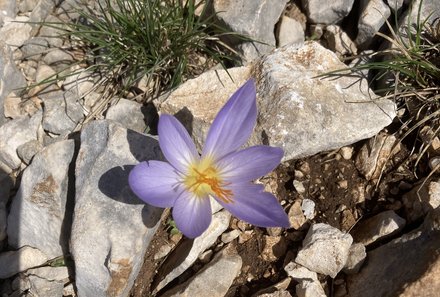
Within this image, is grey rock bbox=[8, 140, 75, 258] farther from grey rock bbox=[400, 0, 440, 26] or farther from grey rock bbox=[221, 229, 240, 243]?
grey rock bbox=[400, 0, 440, 26]

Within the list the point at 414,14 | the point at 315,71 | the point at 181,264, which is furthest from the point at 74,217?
the point at 414,14

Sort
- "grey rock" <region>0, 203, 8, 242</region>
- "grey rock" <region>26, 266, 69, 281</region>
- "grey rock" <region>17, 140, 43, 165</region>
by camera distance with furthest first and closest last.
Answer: "grey rock" <region>17, 140, 43, 165</region>, "grey rock" <region>0, 203, 8, 242</region>, "grey rock" <region>26, 266, 69, 281</region>

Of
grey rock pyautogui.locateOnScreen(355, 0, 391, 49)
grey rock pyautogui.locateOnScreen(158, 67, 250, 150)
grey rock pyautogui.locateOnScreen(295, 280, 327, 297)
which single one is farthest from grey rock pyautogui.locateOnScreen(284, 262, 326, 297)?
grey rock pyautogui.locateOnScreen(355, 0, 391, 49)

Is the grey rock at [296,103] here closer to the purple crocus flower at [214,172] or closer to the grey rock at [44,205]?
the purple crocus flower at [214,172]

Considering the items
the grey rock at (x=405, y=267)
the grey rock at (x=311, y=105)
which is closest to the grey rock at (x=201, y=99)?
the grey rock at (x=311, y=105)

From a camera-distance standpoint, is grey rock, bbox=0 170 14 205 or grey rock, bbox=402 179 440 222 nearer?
grey rock, bbox=402 179 440 222

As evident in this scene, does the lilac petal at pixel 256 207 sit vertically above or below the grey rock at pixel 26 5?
below
